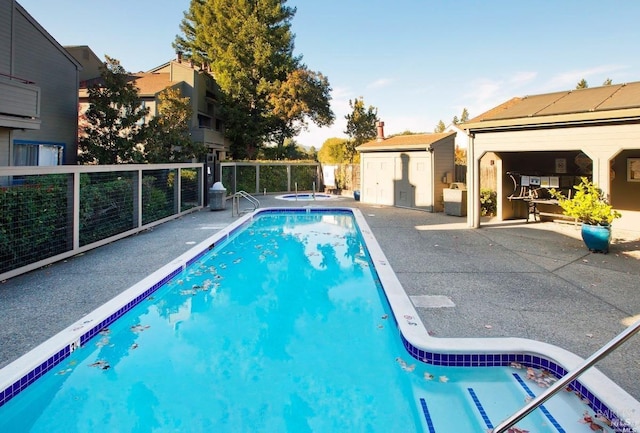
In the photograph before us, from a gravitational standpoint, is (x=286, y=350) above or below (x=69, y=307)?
below

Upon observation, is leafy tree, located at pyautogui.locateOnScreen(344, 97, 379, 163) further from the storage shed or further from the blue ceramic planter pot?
the blue ceramic planter pot

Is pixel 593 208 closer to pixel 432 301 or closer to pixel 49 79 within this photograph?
pixel 432 301

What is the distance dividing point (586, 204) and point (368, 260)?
4.18 meters

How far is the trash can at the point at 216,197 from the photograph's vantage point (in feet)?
46.8

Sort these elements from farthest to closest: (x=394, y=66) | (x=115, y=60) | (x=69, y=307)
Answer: (x=394, y=66) → (x=115, y=60) → (x=69, y=307)

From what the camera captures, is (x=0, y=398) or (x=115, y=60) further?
(x=115, y=60)

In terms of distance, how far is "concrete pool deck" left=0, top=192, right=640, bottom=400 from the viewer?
13.0ft

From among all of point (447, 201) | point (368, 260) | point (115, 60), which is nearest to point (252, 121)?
point (115, 60)

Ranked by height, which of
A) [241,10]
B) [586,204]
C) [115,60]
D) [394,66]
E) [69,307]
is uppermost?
[241,10]

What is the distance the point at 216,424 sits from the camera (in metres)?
2.96

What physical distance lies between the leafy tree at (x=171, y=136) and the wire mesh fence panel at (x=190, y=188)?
615mm

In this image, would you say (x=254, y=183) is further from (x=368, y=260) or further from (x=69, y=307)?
(x=69, y=307)

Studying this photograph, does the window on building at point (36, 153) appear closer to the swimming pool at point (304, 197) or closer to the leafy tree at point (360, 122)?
the swimming pool at point (304, 197)

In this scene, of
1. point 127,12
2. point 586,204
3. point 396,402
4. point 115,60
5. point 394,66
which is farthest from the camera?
point 394,66
